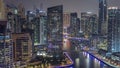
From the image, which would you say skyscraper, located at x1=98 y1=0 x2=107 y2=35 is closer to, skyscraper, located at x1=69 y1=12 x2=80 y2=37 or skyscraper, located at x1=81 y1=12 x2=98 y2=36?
skyscraper, located at x1=81 y1=12 x2=98 y2=36

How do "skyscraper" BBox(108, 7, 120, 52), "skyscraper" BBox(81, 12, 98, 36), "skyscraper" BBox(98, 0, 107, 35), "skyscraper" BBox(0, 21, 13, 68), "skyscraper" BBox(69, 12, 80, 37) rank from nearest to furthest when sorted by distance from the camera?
"skyscraper" BBox(0, 21, 13, 68) → "skyscraper" BBox(108, 7, 120, 52) → "skyscraper" BBox(98, 0, 107, 35) → "skyscraper" BBox(81, 12, 98, 36) → "skyscraper" BBox(69, 12, 80, 37)

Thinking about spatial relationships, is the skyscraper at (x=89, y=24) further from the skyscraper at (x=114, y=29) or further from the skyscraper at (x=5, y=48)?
the skyscraper at (x=5, y=48)

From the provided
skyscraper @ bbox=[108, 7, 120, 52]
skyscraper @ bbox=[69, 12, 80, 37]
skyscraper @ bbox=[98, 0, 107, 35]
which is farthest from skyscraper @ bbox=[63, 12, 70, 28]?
skyscraper @ bbox=[108, 7, 120, 52]

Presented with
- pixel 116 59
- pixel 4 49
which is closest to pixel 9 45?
pixel 4 49

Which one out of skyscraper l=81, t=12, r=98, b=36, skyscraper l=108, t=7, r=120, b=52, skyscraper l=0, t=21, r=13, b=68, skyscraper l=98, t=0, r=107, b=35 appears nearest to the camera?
skyscraper l=0, t=21, r=13, b=68

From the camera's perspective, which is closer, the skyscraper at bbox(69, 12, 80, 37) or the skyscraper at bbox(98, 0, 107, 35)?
the skyscraper at bbox(98, 0, 107, 35)

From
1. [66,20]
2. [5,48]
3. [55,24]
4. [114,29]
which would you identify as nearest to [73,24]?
[66,20]

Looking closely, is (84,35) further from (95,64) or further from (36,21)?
(95,64)

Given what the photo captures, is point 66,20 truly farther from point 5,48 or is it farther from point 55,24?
point 5,48

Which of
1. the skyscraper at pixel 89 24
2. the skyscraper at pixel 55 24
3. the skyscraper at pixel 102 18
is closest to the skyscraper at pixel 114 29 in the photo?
the skyscraper at pixel 102 18
